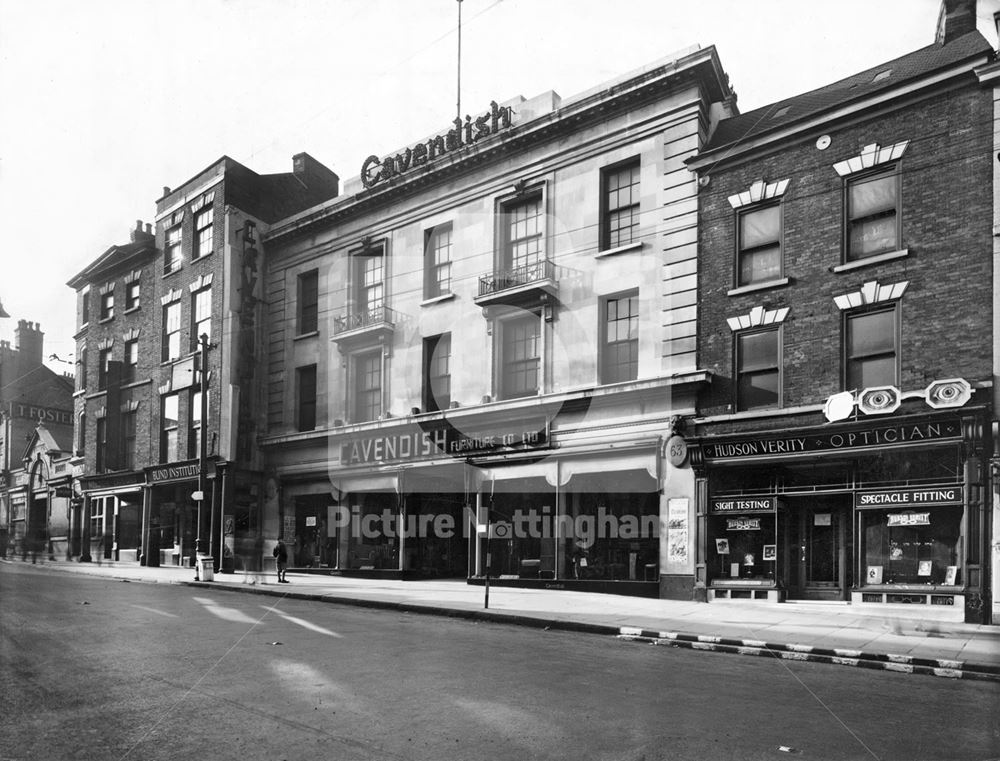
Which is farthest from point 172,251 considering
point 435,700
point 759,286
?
point 435,700

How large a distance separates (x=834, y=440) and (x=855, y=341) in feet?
7.43

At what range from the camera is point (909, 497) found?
16719mm

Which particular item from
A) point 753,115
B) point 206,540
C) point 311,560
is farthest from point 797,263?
point 206,540

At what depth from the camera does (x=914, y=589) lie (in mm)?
16484

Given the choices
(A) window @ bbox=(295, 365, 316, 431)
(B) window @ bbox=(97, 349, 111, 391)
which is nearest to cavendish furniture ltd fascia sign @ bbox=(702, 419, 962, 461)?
(A) window @ bbox=(295, 365, 316, 431)

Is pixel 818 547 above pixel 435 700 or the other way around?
above

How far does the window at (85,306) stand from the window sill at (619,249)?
Answer: 2941 centimetres

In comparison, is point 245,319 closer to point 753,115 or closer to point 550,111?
point 550,111

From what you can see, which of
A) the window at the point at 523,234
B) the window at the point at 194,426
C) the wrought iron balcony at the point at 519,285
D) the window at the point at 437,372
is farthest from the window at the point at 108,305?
the window at the point at 523,234

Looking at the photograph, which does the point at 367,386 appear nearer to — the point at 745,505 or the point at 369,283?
the point at 369,283

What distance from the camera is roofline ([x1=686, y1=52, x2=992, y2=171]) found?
16.5 meters

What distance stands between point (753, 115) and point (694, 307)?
5.59 metres

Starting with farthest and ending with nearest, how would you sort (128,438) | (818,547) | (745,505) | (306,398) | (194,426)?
(128,438) → (194,426) → (306,398) → (745,505) → (818,547)

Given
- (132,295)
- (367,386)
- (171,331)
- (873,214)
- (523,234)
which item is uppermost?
(132,295)
